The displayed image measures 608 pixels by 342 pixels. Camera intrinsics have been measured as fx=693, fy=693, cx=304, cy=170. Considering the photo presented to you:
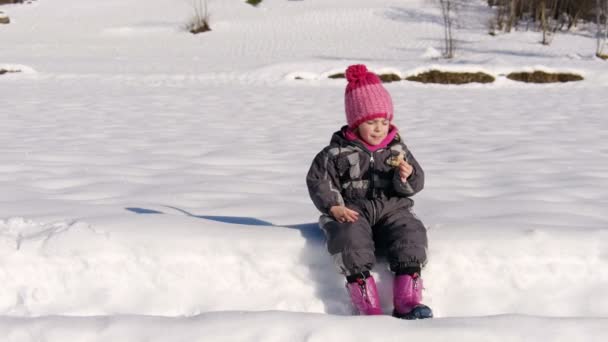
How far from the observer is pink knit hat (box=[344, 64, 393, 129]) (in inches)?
106

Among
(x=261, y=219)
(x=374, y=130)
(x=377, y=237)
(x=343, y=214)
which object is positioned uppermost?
(x=374, y=130)

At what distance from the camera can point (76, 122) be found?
6.89 m

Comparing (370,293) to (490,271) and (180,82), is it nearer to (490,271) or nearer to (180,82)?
(490,271)

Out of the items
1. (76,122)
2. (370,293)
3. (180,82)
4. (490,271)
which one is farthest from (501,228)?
(180,82)

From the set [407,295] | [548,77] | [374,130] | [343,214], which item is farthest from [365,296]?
[548,77]

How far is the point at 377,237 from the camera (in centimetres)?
275

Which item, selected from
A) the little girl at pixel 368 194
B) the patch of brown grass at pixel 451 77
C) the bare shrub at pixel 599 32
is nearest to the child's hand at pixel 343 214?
the little girl at pixel 368 194

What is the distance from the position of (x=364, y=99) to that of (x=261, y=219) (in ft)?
3.10

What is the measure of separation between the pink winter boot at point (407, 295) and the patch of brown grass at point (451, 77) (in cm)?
916

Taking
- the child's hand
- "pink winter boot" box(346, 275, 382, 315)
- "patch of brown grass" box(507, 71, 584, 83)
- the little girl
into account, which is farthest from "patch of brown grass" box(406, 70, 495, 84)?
"pink winter boot" box(346, 275, 382, 315)

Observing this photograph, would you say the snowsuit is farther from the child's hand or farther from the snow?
the snow

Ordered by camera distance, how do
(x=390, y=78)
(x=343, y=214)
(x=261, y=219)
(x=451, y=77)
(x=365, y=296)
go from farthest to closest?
(x=390, y=78) → (x=451, y=77) → (x=261, y=219) → (x=343, y=214) → (x=365, y=296)

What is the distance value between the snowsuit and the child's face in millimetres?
39

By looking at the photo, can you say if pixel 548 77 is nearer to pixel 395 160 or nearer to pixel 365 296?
pixel 395 160
